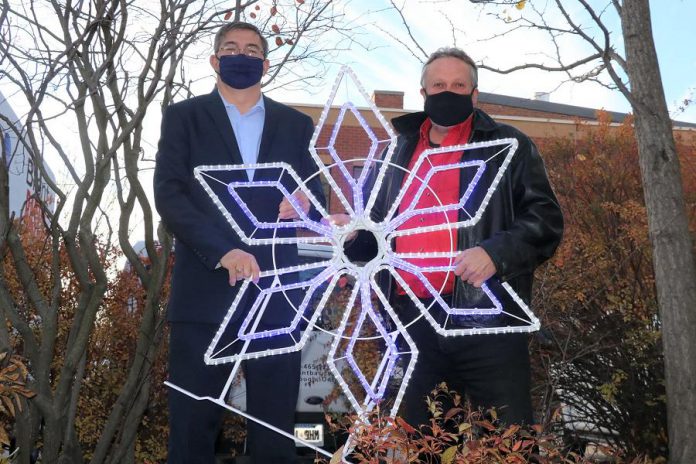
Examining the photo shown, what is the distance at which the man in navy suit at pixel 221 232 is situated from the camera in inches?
118

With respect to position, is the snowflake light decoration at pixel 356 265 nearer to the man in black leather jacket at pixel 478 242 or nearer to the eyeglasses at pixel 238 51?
the man in black leather jacket at pixel 478 242

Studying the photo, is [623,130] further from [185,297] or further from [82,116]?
[185,297]

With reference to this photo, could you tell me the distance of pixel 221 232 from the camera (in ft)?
9.75

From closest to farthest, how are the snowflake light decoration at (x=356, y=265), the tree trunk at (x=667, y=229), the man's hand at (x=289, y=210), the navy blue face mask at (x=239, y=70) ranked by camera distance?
the snowflake light decoration at (x=356, y=265)
the man's hand at (x=289, y=210)
the navy blue face mask at (x=239, y=70)
the tree trunk at (x=667, y=229)

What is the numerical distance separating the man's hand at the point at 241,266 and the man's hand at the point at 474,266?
626 millimetres

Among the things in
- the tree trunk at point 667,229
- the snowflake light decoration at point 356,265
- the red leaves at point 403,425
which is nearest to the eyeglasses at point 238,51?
the snowflake light decoration at point 356,265

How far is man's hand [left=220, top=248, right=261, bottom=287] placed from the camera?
2723mm

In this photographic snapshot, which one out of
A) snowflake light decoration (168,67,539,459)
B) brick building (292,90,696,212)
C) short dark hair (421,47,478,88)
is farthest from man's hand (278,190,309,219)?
brick building (292,90,696,212)

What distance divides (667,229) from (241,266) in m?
4.29

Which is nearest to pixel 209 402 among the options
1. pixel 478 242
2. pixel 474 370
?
pixel 474 370

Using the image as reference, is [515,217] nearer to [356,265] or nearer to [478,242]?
[478,242]

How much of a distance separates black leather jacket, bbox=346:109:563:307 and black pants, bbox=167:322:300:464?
0.52m

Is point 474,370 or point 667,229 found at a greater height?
point 667,229

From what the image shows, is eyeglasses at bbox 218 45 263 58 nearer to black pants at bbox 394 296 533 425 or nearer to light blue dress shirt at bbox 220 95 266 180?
light blue dress shirt at bbox 220 95 266 180
